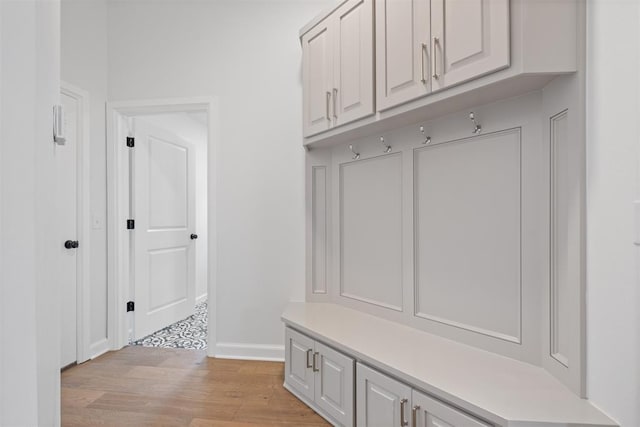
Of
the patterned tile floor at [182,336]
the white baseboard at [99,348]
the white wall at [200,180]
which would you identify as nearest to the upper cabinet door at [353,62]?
the patterned tile floor at [182,336]

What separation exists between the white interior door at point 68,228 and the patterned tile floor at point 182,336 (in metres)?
0.61

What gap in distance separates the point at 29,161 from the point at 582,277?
60.3 inches

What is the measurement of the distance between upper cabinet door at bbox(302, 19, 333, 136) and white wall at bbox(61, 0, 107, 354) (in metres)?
1.69

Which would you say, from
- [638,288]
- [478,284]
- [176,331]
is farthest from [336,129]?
[176,331]

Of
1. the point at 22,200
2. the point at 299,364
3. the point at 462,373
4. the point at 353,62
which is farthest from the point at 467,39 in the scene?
the point at 299,364

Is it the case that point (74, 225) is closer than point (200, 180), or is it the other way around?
point (74, 225)

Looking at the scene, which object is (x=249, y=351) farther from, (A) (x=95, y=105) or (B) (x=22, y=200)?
(B) (x=22, y=200)

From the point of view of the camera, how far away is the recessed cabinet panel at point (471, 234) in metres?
1.69

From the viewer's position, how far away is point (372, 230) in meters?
2.40

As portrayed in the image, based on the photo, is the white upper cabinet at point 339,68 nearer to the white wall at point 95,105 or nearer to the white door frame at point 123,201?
the white door frame at point 123,201

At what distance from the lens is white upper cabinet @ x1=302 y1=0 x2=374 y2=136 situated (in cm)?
211

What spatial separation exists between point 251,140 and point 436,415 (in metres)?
2.24

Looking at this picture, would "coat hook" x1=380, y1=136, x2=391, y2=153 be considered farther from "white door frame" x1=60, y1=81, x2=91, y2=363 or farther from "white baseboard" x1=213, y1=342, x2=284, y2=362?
"white door frame" x1=60, y1=81, x2=91, y2=363

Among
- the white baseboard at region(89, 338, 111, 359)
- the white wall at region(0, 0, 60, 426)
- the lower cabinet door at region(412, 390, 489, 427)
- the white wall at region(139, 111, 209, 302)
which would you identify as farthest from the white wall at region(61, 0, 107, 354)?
the white wall at region(0, 0, 60, 426)
